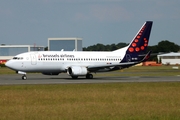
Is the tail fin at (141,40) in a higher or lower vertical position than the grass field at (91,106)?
higher

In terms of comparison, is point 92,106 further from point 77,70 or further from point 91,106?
point 77,70

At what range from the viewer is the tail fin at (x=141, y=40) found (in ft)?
184

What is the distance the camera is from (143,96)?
26.2m

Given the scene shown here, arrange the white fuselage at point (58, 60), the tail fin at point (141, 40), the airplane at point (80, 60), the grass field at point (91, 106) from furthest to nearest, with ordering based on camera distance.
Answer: the tail fin at point (141, 40)
the airplane at point (80, 60)
the white fuselage at point (58, 60)
the grass field at point (91, 106)

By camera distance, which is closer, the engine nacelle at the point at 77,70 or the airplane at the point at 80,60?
the airplane at the point at 80,60

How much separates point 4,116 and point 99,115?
375 centimetres

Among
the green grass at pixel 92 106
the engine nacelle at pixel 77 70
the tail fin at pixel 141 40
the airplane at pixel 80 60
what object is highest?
the tail fin at pixel 141 40

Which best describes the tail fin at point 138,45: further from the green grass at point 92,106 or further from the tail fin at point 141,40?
the green grass at point 92,106

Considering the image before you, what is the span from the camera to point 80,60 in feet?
173

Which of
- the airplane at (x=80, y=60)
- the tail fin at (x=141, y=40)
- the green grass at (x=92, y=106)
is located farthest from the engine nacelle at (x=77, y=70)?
the green grass at (x=92, y=106)

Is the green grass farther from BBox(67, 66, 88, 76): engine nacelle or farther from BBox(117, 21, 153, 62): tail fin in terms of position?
BBox(117, 21, 153, 62): tail fin

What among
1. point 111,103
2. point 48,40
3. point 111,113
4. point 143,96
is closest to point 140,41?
point 143,96

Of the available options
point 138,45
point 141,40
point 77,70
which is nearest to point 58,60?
point 77,70

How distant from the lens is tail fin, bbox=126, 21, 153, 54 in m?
56.0
